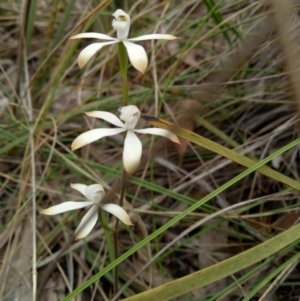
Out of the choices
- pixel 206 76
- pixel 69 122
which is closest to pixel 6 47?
pixel 69 122

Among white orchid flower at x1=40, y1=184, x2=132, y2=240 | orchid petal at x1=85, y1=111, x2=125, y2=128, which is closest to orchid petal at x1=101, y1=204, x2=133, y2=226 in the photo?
white orchid flower at x1=40, y1=184, x2=132, y2=240

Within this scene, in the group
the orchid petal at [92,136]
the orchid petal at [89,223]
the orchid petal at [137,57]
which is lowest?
the orchid petal at [89,223]

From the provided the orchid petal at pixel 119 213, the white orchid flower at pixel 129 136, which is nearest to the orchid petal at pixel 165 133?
the white orchid flower at pixel 129 136

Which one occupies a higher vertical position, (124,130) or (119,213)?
(124,130)

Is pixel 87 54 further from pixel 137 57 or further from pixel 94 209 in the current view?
pixel 94 209

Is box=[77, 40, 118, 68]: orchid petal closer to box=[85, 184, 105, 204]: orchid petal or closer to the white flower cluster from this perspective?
the white flower cluster

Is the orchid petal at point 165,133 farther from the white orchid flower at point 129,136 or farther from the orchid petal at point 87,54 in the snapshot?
the orchid petal at point 87,54

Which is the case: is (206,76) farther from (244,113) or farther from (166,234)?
(166,234)

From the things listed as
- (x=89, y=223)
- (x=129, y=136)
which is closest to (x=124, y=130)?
(x=129, y=136)
